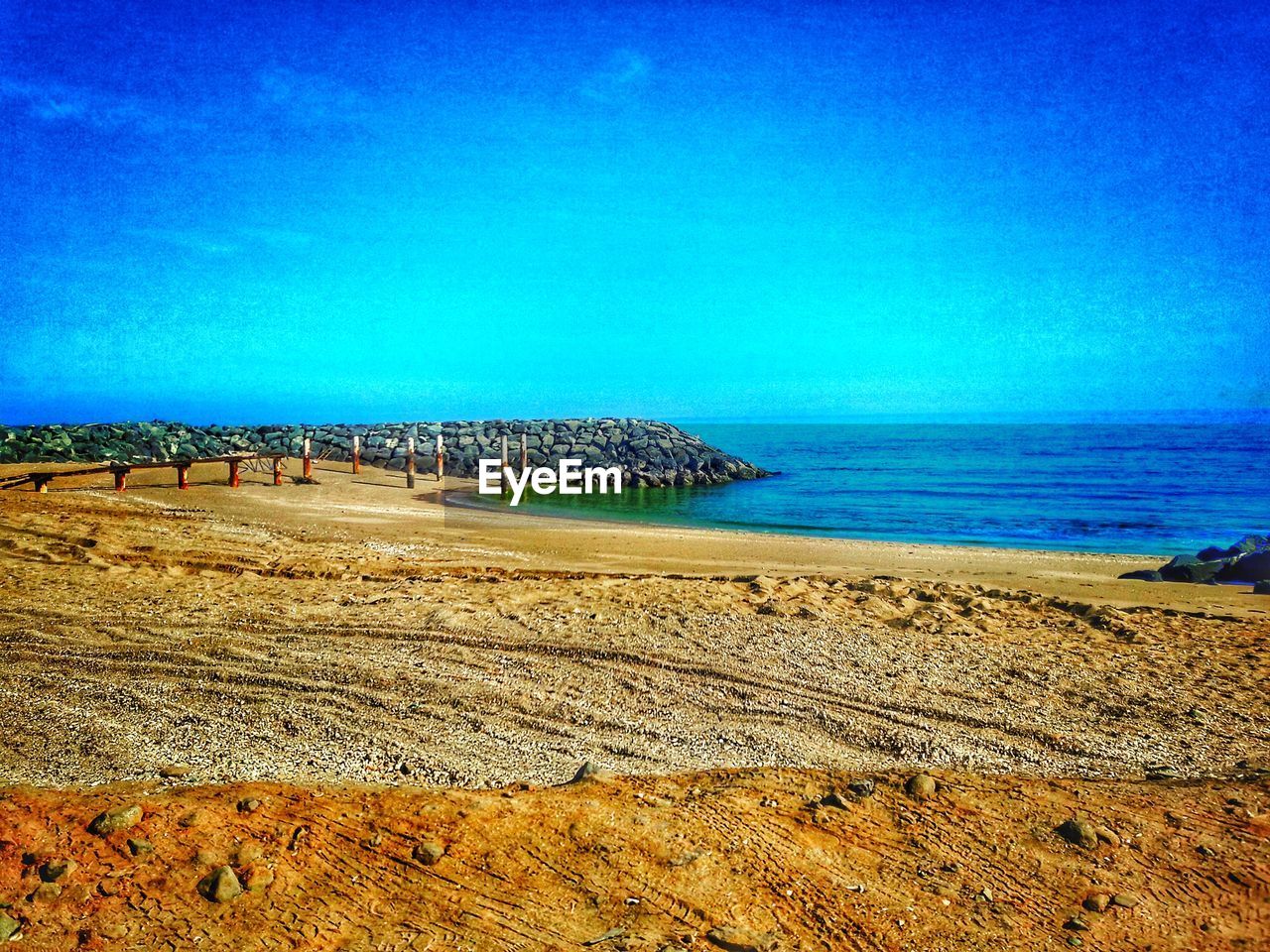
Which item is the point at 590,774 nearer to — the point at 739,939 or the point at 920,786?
the point at 739,939

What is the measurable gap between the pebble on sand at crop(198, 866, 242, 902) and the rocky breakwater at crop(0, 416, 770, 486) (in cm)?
2988

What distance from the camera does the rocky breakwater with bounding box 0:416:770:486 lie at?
32.9 m

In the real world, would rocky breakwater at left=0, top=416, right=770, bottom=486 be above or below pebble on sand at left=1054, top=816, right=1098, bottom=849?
above

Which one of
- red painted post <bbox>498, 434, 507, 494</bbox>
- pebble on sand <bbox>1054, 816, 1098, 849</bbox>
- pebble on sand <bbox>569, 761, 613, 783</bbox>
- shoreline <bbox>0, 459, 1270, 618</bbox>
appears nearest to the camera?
pebble on sand <bbox>1054, 816, 1098, 849</bbox>

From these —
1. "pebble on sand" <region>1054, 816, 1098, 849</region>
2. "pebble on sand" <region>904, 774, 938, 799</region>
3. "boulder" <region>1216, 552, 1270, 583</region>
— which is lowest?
"boulder" <region>1216, 552, 1270, 583</region>

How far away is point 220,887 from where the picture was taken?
3281 mm

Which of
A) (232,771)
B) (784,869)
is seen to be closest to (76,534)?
(232,771)

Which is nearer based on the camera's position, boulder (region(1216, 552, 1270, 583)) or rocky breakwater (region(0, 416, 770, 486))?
boulder (region(1216, 552, 1270, 583))

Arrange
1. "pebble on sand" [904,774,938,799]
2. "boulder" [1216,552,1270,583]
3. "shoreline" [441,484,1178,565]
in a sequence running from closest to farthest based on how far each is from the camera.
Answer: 1. "pebble on sand" [904,774,938,799]
2. "boulder" [1216,552,1270,583]
3. "shoreline" [441,484,1178,565]

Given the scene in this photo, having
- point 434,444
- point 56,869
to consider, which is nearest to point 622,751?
point 56,869

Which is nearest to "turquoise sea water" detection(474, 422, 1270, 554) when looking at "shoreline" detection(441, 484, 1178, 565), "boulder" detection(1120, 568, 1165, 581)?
"shoreline" detection(441, 484, 1178, 565)

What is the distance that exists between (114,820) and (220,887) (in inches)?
29.4

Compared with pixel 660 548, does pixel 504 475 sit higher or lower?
higher

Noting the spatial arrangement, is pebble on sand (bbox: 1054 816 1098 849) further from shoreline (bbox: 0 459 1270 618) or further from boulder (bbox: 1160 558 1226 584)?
boulder (bbox: 1160 558 1226 584)
